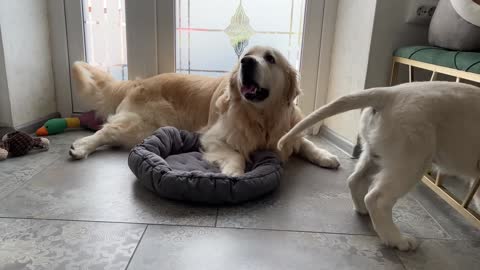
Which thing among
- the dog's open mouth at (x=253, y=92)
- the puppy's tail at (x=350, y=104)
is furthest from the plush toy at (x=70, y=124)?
the puppy's tail at (x=350, y=104)

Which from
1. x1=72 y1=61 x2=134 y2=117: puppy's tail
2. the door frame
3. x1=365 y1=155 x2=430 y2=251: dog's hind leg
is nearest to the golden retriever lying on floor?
x1=72 y1=61 x2=134 y2=117: puppy's tail

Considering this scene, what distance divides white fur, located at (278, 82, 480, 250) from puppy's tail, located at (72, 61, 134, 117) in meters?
1.56

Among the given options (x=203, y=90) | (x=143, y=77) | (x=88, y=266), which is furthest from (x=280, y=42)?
(x=88, y=266)

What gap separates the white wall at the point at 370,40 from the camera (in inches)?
75.6

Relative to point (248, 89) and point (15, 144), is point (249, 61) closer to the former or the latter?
point (248, 89)

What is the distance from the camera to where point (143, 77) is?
8.67 ft

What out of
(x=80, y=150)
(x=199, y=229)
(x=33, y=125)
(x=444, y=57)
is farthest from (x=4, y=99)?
(x=444, y=57)

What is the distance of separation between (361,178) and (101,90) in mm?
1767

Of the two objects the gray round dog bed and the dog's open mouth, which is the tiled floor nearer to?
the gray round dog bed

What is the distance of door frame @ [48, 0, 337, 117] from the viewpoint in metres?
→ 2.51

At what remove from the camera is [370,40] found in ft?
6.39

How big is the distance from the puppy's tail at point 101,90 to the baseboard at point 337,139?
1347 millimetres

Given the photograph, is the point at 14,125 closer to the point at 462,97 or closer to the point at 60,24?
the point at 60,24

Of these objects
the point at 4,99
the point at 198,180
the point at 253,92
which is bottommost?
the point at 198,180
